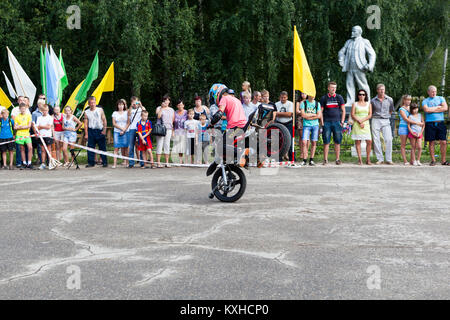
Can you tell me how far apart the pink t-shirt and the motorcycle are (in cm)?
13

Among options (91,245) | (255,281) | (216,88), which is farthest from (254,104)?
(255,281)

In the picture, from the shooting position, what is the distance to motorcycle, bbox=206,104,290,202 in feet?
30.4

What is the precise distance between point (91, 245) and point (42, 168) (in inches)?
373

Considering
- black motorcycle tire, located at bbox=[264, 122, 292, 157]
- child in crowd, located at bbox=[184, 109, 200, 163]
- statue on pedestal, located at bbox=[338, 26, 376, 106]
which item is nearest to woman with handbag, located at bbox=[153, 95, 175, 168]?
child in crowd, located at bbox=[184, 109, 200, 163]

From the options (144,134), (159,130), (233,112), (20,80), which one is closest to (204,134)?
(159,130)

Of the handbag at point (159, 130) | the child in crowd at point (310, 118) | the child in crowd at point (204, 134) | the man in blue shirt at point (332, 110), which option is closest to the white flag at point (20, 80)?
the handbag at point (159, 130)

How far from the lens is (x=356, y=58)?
1942 cm

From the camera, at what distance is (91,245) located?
6.34 meters

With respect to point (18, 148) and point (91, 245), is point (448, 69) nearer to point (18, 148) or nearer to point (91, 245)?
point (18, 148)

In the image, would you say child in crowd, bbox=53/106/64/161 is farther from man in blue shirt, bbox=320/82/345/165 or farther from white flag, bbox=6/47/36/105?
man in blue shirt, bbox=320/82/345/165

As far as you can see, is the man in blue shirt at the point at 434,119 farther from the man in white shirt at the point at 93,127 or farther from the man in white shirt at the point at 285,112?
the man in white shirt at the point at 93,127

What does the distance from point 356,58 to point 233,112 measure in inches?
440

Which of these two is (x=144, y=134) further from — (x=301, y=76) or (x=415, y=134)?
(x=415, y=134)

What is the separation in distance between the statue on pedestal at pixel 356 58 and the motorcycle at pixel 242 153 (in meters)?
10.3
